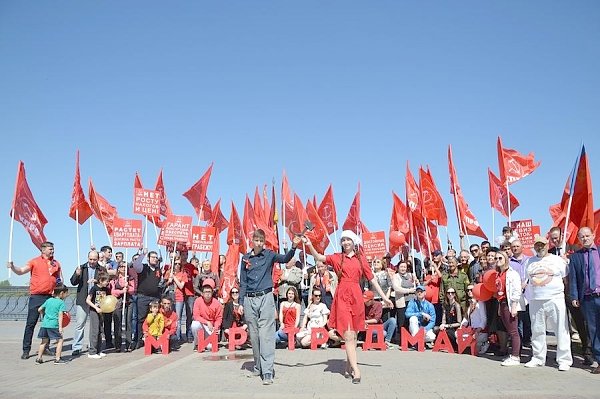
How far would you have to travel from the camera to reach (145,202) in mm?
11938

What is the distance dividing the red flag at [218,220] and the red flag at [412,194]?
22.4 ft

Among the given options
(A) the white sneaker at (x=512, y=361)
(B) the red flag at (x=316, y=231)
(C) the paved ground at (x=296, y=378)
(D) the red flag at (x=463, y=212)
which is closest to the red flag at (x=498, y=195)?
(D) the red flag at (x=463, y=212)

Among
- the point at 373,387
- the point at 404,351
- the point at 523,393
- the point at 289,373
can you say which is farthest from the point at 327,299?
the point at 523,393

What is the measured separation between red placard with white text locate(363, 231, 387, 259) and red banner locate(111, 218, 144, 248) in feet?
21.1

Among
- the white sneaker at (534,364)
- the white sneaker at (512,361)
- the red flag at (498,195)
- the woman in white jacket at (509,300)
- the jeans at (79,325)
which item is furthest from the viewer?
the red flag at (498,195)

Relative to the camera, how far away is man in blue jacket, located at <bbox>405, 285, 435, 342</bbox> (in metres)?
10.4

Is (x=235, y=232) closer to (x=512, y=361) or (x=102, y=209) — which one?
(x=102, y=209)

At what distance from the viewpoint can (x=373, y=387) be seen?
20.2 feet

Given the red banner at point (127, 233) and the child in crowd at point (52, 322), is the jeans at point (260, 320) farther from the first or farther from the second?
the red banner at point (127, 233)

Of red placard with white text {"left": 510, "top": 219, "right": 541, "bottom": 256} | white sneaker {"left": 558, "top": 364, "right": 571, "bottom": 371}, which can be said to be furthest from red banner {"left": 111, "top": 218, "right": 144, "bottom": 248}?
red placard with white text {"left": 510, "top": 219, "right": 541, "bottom": 256}

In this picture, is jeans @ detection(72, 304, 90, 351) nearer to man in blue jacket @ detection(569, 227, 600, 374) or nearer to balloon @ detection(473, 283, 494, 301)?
balloon @ detection(473, 283, 494, 301)

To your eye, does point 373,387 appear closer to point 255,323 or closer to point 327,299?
point 255,323

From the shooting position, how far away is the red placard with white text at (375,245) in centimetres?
1368

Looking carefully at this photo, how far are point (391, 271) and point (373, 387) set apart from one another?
5818 mm
